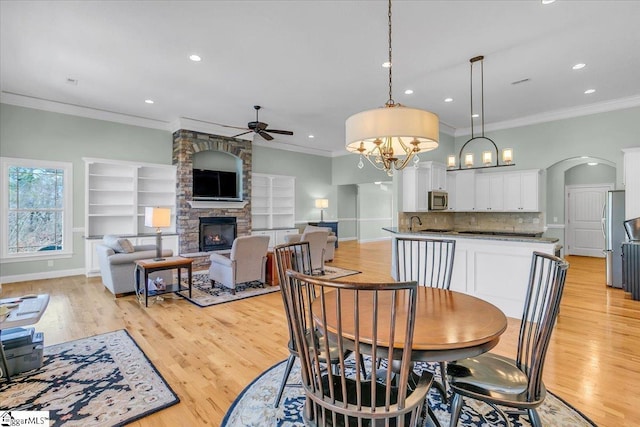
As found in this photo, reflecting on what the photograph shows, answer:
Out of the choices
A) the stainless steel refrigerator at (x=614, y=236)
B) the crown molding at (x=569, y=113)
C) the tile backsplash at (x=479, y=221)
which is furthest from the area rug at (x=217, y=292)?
the crown molding at (x=569, y=113)

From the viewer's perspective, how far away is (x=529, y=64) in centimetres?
410

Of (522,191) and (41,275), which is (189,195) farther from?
(522,191)

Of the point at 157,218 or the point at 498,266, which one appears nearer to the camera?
the point at 498,266

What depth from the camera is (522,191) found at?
6.47 metres

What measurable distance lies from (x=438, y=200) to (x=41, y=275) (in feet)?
25.4

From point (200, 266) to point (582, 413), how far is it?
6733 millimetres

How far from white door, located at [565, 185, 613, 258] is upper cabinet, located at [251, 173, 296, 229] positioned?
25.1ft

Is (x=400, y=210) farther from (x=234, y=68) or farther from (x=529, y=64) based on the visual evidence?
(x=234, y=68)

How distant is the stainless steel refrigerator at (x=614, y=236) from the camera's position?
5.09m

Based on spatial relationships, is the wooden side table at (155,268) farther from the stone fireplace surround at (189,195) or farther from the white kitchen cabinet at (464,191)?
the white kitchen cabinet at (464,191)

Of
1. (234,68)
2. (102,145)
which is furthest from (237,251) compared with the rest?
(102,145)

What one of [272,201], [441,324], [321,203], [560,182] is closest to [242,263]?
[441,324]

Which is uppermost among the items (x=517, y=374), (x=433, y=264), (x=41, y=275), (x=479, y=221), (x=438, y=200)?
(x=438, y=200)

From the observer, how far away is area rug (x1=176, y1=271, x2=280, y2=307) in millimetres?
4523
